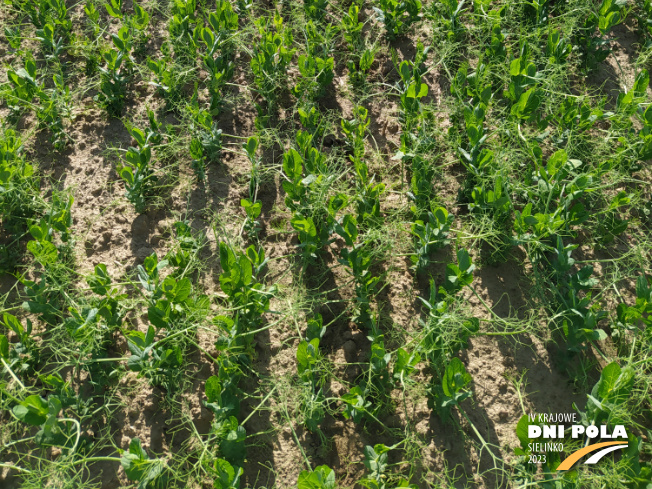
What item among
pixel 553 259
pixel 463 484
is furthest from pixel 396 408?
pixel 553 259

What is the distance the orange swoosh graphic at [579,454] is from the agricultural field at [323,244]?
1.5 inches

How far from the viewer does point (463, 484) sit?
1.98 meters

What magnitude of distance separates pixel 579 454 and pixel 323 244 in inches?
50.5

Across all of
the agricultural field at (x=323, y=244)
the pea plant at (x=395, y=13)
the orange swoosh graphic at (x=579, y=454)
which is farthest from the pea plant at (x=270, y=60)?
the orange swoosh graphic at (x=579, y=454)

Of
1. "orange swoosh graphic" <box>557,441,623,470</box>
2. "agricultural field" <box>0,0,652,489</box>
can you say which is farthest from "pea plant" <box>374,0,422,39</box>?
"orange swoosh graphic" <box>557,441,623,470</box>

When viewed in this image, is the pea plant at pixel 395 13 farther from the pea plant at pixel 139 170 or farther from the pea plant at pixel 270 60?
the pea plant at pixel 139 170

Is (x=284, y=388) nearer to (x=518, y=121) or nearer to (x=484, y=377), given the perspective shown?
(x=484, y=377)

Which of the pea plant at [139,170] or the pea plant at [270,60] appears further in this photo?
the pea plant at [270,60]

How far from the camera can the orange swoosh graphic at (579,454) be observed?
190 cm

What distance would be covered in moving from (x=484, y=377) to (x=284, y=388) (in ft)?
2.71

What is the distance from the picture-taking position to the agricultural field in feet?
6.54

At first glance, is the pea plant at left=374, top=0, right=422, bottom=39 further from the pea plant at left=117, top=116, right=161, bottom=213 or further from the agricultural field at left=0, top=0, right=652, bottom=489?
the pea plant at left=117, top=116, right=161, bottom=213

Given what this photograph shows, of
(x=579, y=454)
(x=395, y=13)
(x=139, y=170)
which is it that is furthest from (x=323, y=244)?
(x=395, y=13)

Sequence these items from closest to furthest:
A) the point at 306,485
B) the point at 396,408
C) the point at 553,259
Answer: the point at 306,485 < the point at 396,408 < the point at 553,259
